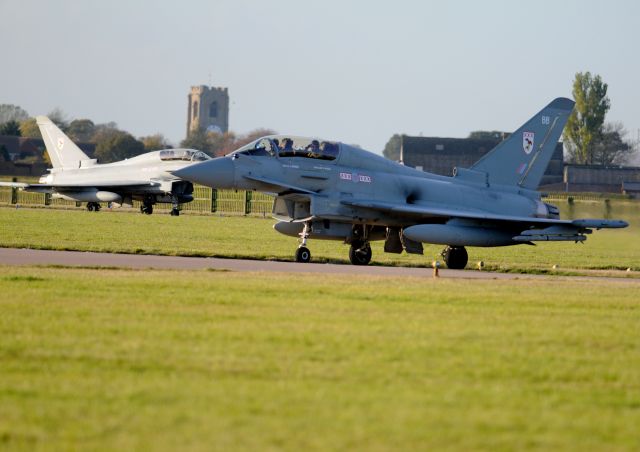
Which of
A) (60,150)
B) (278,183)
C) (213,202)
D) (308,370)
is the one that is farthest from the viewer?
(213,202)

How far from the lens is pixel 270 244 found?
93.4ft

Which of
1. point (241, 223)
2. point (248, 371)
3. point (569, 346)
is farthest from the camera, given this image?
point (241, 223)

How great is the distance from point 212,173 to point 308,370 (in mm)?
12706

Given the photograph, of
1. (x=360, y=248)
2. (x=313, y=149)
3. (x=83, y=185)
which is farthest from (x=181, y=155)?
(x=313, y=149)

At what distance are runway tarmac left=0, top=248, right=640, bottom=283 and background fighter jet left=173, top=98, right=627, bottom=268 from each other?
735 millimetres

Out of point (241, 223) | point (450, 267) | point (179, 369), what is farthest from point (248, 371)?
point (241, 223)

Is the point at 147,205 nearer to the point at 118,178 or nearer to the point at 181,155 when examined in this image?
the point at 118,178

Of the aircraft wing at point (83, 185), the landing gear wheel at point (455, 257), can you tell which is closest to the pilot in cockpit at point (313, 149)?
the landing gear wheel at point (455, 257)

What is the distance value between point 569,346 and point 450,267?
1244 centimetres

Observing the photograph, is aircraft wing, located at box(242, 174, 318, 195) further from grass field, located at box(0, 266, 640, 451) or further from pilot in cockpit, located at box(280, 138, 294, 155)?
grass field, located at box(0, 266, 640, 451)

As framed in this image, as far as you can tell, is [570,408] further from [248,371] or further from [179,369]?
[179,369]

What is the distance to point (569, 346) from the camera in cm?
1026

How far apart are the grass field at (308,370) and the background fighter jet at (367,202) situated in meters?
7.10

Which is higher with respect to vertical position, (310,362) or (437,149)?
(437,149)
